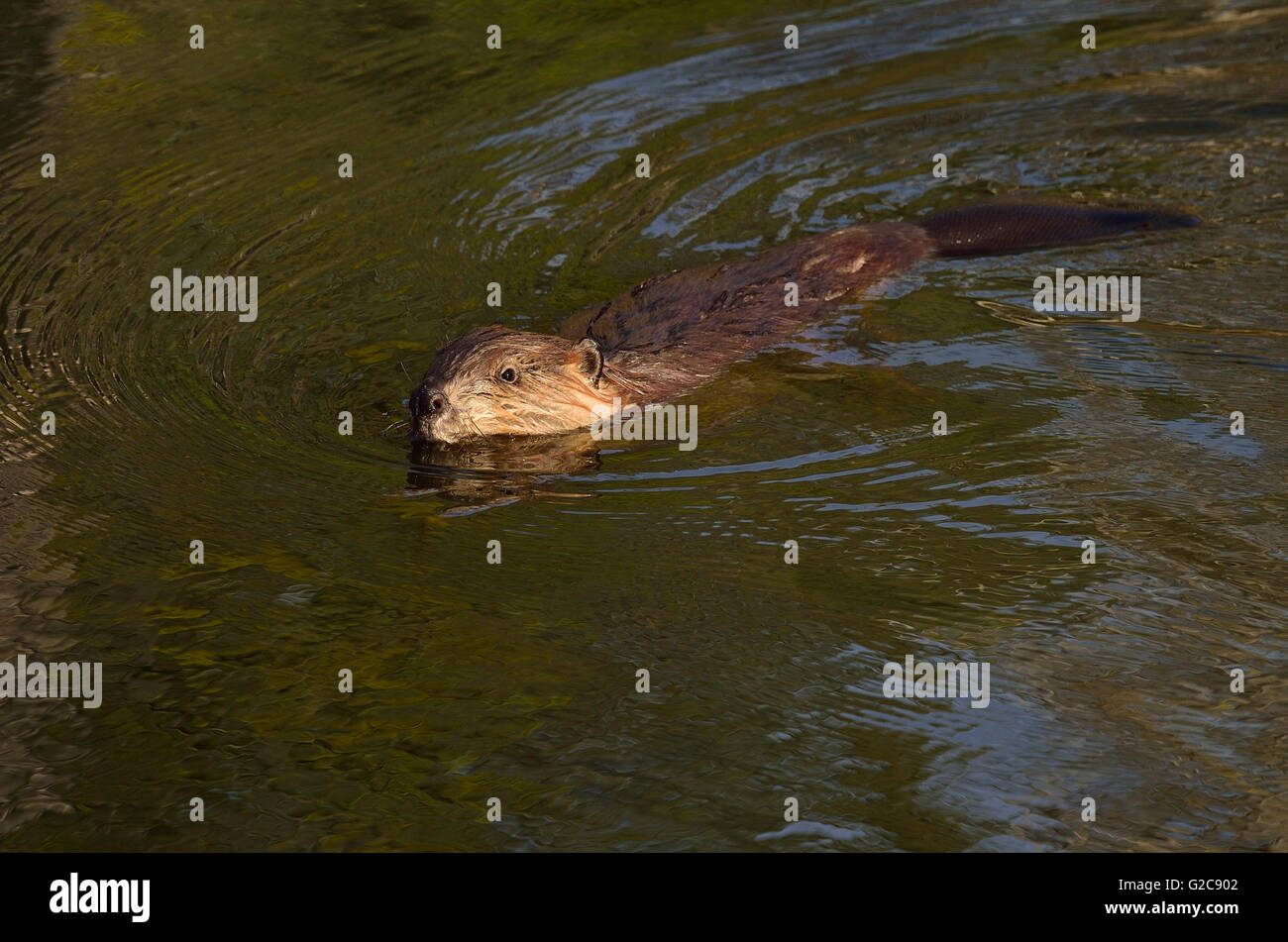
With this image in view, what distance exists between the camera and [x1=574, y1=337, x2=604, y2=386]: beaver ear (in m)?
6.10

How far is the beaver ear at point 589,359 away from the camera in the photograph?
20.0 ft

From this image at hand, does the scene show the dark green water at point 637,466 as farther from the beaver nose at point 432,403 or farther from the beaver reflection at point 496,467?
the beaver nose at point 432,403

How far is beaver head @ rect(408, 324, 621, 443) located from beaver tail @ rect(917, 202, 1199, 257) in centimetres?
239

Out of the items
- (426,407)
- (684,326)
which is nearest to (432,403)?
(426,407)

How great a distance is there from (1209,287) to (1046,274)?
0.79 meters

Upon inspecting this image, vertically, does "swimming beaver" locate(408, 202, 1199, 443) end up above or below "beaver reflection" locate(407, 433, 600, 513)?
above

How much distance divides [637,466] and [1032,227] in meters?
3.03

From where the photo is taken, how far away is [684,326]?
22.0 feet

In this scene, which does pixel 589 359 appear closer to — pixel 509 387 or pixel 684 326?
pixel 509 387

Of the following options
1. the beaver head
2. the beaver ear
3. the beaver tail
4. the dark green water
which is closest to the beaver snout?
the beaver head

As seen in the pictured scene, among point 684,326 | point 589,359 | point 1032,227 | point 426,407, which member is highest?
point 1032,227

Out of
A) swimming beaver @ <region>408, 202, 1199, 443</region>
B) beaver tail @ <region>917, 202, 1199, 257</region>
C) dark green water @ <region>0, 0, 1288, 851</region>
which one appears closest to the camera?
dark green water @ <region>0, 0, 1288, 851</region>

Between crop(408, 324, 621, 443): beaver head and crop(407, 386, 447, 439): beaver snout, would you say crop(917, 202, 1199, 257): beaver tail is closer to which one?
crop(408, 324, 621, 443): beaver head
